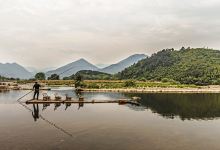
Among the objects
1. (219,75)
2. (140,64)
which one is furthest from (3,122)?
(140,64)

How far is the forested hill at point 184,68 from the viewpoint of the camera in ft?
316

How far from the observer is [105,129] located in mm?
23156

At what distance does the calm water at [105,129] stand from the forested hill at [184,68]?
2533 inches

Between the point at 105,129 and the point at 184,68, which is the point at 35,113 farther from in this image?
the point at 184,68

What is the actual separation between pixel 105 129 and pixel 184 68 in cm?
9902

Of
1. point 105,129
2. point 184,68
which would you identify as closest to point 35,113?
point 105,129

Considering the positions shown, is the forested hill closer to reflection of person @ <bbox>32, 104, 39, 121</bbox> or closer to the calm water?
the calm water

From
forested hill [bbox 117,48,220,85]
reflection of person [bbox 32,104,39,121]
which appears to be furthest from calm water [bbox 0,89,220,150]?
forested hill [bbox 117,48,220,85]

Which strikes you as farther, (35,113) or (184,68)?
(184,68)

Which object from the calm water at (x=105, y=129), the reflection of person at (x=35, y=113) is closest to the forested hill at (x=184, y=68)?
the calm water at (x=105, y=129)

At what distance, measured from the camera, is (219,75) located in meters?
96.5

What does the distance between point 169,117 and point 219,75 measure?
236 ft

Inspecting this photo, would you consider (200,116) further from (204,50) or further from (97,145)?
(204,50)

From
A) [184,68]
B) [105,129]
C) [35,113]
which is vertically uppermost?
[184,68]
